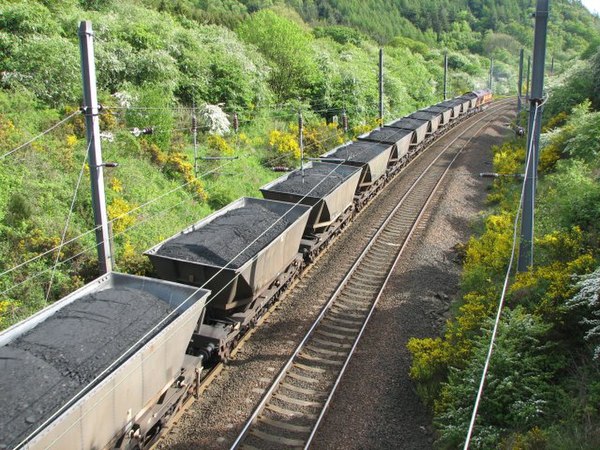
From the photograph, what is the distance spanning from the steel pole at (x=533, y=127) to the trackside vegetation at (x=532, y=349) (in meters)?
0.44

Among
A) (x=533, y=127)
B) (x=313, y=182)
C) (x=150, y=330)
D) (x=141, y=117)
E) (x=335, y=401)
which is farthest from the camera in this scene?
(x=141, y=117)

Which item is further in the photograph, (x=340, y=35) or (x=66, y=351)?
(x=340, y=35)

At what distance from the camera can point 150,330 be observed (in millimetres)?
7918

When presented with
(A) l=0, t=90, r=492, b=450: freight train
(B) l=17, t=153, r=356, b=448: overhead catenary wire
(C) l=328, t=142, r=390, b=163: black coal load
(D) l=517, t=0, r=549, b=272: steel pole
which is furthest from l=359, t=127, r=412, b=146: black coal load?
(D) l=517, t=0, r=549, b=272: steel pole

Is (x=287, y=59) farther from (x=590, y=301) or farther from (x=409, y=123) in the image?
(x=590, y=301)

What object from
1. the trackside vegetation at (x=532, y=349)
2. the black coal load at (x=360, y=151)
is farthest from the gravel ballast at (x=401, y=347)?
the black coal load at (x=360, y=151)

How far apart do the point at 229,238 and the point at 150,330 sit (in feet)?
12.2

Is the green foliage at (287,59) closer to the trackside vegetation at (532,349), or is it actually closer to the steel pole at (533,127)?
the trackside vegetation at (532,349)

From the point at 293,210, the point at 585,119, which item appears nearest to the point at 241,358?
the point at 293,210

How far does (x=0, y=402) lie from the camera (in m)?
5.97

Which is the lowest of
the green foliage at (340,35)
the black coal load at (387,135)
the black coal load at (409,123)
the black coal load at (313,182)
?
the black coal load at (313,182)

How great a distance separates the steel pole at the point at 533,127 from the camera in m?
10.5

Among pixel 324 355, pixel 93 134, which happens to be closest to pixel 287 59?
pixel 324 355

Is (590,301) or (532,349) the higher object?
(590,301)
